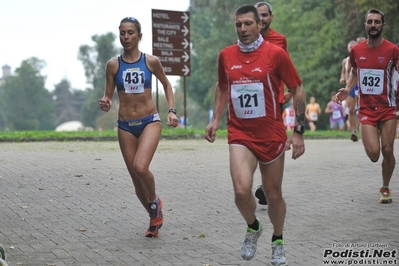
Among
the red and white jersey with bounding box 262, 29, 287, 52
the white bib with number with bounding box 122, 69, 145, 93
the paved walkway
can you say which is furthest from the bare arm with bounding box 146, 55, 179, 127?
the red and white jersey with bounding box 262, 29, 287, 52

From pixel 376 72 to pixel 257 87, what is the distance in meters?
4.29

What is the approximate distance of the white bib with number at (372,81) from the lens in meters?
11.7

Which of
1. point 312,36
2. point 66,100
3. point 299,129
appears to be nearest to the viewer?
point 299,129

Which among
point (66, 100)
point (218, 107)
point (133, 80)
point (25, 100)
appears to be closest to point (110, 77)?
point (133, 80)

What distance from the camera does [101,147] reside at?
75.0 ft

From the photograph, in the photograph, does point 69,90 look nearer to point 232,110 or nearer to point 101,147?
point 101,147

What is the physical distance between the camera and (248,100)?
25.5 ft

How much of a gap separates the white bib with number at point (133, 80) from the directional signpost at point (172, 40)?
2199 centimetres

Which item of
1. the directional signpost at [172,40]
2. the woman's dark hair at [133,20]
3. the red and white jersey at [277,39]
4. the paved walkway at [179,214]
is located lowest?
the paved walkway at [179,214]

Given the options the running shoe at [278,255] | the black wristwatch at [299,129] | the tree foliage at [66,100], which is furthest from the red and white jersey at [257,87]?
the tree foliage at [66,100]

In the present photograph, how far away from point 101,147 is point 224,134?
6710mm

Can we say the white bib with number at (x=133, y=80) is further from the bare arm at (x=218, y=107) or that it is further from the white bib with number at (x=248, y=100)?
the white bib with number at (x=248, y=100)

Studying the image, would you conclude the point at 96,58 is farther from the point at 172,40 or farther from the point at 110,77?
the point at 110,77

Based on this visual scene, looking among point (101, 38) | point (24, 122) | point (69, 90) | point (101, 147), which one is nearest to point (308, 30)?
point (101, 147)
